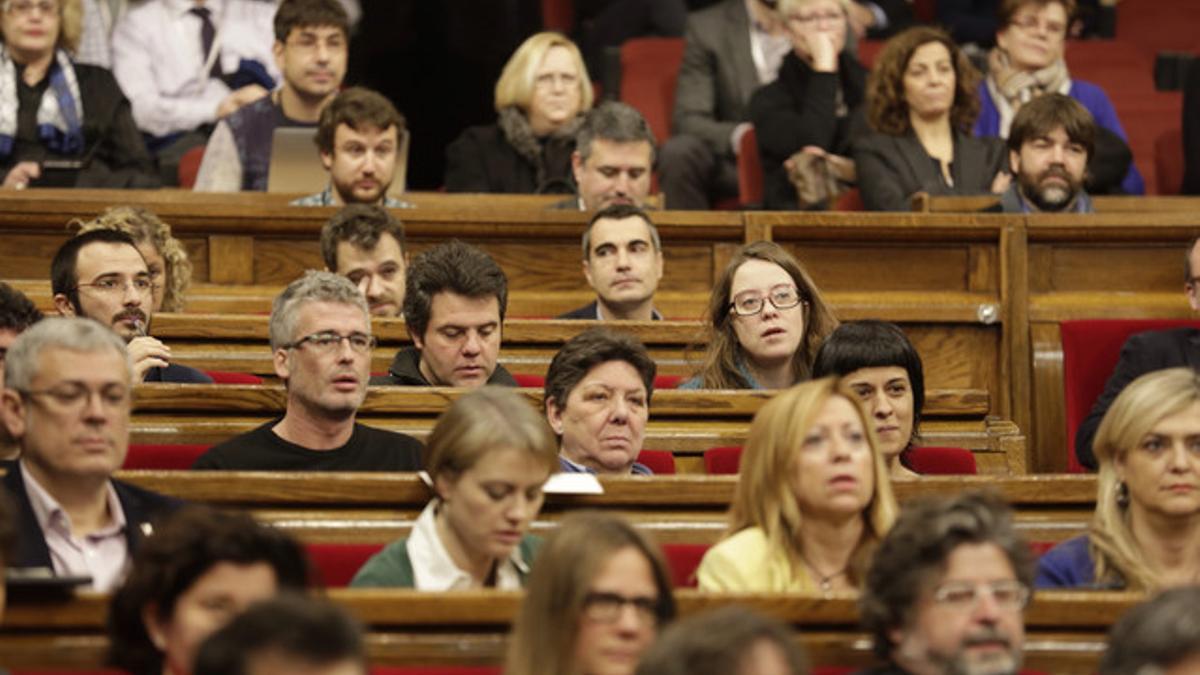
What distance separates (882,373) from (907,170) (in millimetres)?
1337

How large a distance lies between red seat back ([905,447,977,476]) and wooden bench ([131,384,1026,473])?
4.1 inches

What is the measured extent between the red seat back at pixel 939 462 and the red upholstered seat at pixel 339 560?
2.76ft

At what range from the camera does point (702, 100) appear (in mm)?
4523

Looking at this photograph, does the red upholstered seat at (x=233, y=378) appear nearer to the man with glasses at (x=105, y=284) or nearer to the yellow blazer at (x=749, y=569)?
the man with glasses at (x=105, y=284)

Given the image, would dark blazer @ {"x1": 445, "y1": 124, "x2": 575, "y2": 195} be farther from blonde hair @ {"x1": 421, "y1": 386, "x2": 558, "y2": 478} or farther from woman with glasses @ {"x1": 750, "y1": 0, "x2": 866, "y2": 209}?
blonde hair @ {"x1": 421, "y1": 386, "x2": 558, "y2": 478}

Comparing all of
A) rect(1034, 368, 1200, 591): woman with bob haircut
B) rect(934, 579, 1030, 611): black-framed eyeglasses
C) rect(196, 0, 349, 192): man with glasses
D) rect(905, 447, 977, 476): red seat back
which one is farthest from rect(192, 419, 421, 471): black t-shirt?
rect(196, 0, 349, 192): man with glasses

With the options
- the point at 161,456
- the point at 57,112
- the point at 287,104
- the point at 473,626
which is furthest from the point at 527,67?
the point at 473,626

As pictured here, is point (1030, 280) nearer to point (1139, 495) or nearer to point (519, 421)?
point (1139, 495)

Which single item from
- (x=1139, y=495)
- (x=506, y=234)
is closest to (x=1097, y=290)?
(x=506, y=234)

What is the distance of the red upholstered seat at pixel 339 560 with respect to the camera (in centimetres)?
215

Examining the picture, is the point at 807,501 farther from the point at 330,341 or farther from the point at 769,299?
the point at 769,299

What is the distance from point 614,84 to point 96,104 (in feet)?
3.90

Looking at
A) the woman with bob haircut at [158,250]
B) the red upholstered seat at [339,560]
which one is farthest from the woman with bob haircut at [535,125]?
the red upholstered seat at [339,560]

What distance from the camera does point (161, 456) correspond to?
261cm
